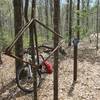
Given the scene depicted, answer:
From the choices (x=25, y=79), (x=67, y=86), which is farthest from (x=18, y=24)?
(x=67, y=86)

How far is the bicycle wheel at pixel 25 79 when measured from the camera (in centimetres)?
851

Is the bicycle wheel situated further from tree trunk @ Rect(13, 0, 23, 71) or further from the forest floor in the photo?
tree trunk @ Rect(13, 0, 23, 71)

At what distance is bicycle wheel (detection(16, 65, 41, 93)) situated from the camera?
27.9 feet

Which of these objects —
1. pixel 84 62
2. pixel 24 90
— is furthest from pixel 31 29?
pixel 84 62

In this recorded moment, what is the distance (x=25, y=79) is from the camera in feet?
30.5

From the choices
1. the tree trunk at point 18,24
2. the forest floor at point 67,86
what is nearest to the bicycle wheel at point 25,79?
the forest floor at point 67,86

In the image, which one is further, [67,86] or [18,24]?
[18,24]

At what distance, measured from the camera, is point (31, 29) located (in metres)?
5.72

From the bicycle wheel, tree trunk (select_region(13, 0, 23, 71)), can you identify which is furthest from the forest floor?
tree trunk (select_region(13, 0, 23, 71))

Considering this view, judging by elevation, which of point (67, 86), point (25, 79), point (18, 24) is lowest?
point (67, 86)

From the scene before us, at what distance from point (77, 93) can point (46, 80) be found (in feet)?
5.24

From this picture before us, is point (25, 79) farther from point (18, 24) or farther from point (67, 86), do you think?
point (18, 24)

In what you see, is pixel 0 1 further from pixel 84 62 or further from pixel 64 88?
pixel 64 88

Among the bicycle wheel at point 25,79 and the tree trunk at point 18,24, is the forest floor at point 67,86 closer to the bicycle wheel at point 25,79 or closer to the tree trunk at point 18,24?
the bicycle wheel at point 25,79
